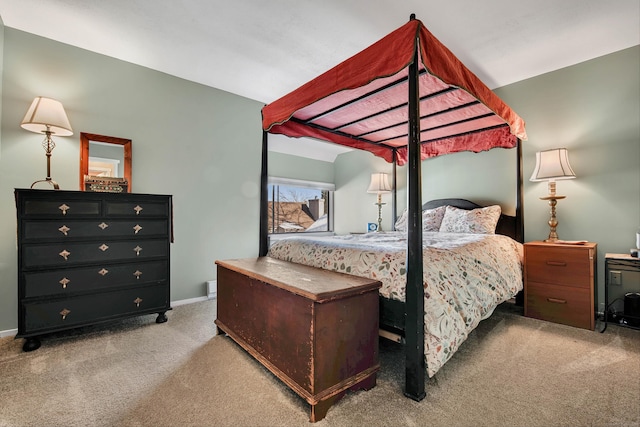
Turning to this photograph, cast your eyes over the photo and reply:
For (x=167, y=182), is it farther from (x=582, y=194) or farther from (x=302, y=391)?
(x=582, y=194)

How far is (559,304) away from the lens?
2.56 meters

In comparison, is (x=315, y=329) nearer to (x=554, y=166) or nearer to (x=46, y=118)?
(x=46, y=118)

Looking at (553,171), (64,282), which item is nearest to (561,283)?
(553,171)

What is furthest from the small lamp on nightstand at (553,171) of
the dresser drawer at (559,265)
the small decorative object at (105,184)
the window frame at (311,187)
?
the small decorative object at (105,184)

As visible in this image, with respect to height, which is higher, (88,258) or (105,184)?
(105,184)

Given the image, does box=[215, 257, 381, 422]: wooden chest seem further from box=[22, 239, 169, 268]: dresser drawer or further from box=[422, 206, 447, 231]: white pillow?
box=[422, 206, 447, 231]: white pillow

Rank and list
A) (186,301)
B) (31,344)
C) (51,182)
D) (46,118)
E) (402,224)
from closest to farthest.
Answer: (31,344) → (46,118) → (51,182) → (186,301) → (402,224)

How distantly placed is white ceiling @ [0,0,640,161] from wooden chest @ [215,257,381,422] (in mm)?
1926

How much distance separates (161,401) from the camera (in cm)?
149

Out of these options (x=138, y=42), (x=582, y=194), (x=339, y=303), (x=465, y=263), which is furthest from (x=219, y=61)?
(x=582, y=194)

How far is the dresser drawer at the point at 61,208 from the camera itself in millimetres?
Answer: 2086

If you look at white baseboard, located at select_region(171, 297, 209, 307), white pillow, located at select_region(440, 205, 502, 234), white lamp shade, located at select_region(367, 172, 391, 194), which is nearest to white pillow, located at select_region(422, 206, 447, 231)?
white pillow, located at select_region(440, 205, 502, 234)

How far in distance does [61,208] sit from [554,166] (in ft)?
13.8

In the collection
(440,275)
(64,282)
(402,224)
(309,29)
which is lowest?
(64,282)
